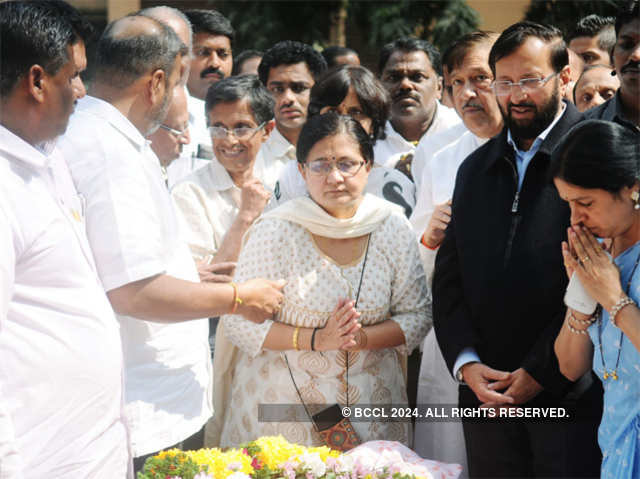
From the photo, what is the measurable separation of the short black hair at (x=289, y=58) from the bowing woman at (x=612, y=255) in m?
2.75

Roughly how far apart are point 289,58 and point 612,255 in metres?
2.94

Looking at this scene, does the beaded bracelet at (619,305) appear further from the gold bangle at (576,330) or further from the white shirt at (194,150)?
the white shirt at (194,150)

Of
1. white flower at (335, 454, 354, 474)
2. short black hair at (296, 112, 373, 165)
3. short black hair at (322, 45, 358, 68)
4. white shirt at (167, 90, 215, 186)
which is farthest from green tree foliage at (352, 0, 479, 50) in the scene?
white flower at (335, 454, 354, 474)

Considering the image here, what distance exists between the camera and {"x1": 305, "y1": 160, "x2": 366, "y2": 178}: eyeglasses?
3164 millimetres

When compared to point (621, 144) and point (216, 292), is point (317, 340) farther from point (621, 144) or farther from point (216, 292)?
point (621, 144)

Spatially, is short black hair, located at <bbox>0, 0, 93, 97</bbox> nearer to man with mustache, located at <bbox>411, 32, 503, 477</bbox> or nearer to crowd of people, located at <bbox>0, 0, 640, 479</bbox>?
crowd of people, located at <bbox>0, 0, 640, 479</bbox>

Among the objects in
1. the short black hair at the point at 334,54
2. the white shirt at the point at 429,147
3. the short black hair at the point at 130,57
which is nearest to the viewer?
the short black hair at the point at 130,57

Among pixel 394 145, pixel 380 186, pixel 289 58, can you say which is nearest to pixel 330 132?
pixel 380 186

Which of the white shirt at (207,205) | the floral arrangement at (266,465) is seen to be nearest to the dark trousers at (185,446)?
the floral arrangement at (266,465)

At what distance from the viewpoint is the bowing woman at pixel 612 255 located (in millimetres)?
2219

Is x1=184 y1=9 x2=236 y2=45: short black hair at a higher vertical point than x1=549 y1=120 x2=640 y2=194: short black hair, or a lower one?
higher

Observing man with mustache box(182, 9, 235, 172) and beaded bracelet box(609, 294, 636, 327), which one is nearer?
beaded bracelet box(609, 294, 636, 327)

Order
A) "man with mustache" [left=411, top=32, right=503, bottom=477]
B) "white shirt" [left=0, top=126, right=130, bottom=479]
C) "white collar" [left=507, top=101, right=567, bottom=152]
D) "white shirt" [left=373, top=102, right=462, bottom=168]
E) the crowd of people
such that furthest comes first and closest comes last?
1. "white shirt" [left=373, top=102, right=462, bottom=168]
2. "man with mustache" [left=411, top=32, right=503, bottom=477]
3. "white collar" [left=507, top=101, right=567, bottom=152]
4. the crowd of people
5. "white shirt" [left=0, top=126, right=130, bottom=479]

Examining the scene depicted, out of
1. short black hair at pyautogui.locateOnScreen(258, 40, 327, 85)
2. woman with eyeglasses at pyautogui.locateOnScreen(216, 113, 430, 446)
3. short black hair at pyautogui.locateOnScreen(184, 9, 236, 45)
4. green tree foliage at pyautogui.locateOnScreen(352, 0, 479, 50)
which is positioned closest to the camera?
woman with eyeglasses at pyautogui.locateOnScreen(216, 113, 430, 446)
